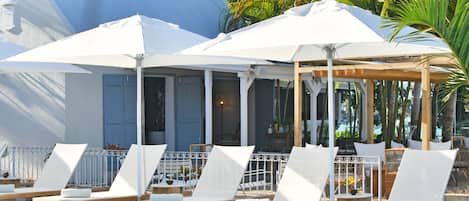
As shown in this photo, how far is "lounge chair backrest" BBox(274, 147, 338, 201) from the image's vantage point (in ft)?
35.4

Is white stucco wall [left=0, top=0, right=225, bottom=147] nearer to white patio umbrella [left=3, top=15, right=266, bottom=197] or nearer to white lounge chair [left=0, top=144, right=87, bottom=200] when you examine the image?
white lounge chair [left=0, top=144, right=87, bottom=200]

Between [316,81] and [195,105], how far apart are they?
305 cm

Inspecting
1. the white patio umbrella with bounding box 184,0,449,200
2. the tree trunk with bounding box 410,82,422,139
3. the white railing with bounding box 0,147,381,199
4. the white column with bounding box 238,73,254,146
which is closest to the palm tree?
the white patio umbrella with bounding box 184,0,449,200

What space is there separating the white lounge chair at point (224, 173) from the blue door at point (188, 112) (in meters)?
7.94

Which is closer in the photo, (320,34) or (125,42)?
(320,34)

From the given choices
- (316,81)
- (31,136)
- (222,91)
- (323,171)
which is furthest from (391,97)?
(323,171)

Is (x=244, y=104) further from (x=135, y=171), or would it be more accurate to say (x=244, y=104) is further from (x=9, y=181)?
(x=9, y=181)

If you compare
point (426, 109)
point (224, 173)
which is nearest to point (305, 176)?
point (224, 173)

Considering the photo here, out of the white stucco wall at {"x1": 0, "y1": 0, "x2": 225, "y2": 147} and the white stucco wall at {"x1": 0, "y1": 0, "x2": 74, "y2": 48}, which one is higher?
the white stucco wall at {"x1": 0, "y1": 0, "x2": 74, "y2": 48}

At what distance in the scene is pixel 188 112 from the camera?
788 inches

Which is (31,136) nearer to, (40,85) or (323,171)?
(40,85)

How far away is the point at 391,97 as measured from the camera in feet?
73.3

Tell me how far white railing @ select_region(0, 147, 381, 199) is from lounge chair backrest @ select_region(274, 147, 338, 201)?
5.30 feet

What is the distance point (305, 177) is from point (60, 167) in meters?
4.13
